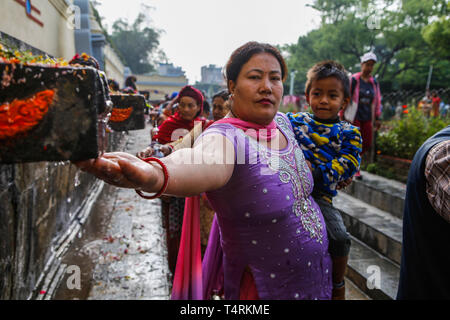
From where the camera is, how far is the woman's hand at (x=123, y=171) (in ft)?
2.61

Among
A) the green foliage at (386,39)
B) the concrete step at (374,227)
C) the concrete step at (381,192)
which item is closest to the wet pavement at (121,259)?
the concrete step at (374,227)

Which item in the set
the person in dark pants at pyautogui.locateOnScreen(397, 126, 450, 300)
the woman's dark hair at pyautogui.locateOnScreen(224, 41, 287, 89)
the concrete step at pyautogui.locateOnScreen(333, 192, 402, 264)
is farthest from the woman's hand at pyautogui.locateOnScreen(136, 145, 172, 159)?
the concrete step at pyautogui.locateOnScreen(333, 192, 402, 264)

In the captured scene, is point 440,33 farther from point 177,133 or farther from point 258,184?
point 258,184

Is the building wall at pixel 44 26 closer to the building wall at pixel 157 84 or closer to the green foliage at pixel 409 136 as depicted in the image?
the green foliage at pixel 409 136

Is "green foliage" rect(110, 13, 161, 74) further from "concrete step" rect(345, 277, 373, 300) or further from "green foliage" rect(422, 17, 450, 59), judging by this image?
"concrete step" rect(345, 277, 373, 300)

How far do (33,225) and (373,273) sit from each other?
3.45 m

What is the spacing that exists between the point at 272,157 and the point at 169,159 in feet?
1.83

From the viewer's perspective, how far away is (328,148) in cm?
194

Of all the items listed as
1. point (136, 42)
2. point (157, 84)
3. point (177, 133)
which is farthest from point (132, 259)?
point (136, 42)

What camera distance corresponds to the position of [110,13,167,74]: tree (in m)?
48.8

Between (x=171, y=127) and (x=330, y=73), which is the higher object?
(x=330, y=73)

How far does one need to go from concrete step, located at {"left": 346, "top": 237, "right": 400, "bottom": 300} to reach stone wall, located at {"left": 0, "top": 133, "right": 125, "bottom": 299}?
9.69 ft

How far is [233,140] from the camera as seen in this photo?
1.24 m

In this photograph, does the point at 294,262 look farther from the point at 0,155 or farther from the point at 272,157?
the point at 0,155
